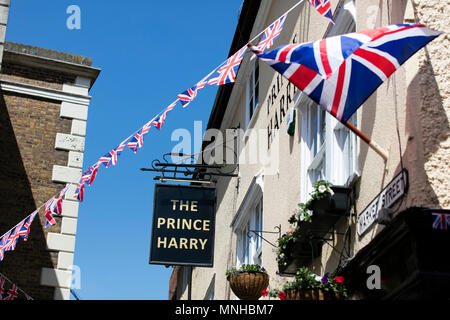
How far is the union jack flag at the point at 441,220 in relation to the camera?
5.48m

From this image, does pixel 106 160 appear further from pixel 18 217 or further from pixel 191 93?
pixel 18 217

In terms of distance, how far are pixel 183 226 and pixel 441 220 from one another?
6.18m

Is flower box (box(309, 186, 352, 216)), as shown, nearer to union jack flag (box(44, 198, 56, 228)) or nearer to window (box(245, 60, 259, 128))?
union jack flag (box(44, 198, 56, 228))

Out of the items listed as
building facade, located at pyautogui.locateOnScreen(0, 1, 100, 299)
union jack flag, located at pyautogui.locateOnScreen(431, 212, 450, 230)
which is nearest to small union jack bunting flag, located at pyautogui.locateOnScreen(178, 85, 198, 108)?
union jack flag, located at pyautogui.locateOnScreen(431, 212, 450, 230)

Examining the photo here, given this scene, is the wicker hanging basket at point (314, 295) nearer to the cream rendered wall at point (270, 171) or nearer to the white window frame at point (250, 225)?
the cream rendered wall at point (270, 171)

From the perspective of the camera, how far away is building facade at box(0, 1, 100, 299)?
14328 mm

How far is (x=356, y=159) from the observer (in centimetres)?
789

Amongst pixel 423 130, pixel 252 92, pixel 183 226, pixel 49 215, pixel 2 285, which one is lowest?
pixel 2 285

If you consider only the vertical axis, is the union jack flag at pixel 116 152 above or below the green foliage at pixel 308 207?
above

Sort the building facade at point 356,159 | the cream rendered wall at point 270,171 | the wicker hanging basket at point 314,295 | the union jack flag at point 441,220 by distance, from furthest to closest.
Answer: the cream rendered wall at point 270,171, the wicker hanging basket at point 314,295, the building facade at point 356,159, the union jack flag at point 441,220

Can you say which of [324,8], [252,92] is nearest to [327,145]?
[324,8]

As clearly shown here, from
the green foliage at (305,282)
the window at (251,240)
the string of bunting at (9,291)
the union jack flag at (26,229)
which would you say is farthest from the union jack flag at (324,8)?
the string of bunting at (9,291)

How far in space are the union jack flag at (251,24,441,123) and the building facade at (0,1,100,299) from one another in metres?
8.27

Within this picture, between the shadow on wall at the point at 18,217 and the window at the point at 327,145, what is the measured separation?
6500 mm
